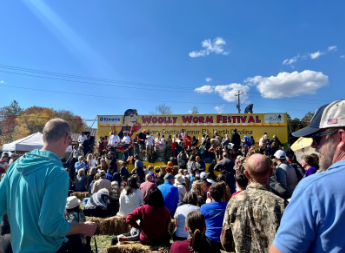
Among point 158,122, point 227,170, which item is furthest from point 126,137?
point 227,170

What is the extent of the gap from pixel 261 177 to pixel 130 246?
3227 millimetres

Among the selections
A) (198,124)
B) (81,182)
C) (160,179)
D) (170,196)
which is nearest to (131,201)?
(170,196)

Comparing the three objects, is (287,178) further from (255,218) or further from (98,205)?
(98,205)

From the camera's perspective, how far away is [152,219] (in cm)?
414

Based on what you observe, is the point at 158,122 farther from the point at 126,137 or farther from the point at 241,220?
the point at 241,220

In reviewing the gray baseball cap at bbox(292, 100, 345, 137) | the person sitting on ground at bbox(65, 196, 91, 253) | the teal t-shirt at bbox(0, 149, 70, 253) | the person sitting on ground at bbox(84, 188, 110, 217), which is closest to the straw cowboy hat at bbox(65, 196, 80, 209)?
the person sitting on ground at bbox(65, 196, 91, 253)

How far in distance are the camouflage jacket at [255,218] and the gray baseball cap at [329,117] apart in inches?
41.2

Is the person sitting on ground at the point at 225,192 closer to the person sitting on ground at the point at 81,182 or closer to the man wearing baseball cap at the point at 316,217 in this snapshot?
the man wearing baseball cap at the point at 316,217

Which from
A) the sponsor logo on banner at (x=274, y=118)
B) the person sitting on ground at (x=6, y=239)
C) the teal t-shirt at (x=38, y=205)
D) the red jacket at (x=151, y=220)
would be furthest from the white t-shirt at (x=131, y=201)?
the sponsor logo on banner at (x=274, y=118)

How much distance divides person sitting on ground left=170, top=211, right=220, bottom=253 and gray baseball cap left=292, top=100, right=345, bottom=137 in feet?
7.00

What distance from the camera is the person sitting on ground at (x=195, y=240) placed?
2.93 m

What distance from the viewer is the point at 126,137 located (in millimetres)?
16172

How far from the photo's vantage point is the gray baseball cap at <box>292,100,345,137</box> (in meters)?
1.27

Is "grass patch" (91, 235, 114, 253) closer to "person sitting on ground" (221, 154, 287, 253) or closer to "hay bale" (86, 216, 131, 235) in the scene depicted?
"hay bale" (86, 216, 131, 235)
